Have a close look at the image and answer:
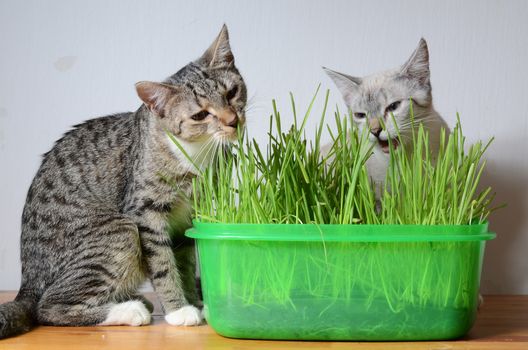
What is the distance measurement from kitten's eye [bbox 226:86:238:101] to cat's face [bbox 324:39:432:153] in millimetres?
270

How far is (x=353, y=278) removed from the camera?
1.13 meters

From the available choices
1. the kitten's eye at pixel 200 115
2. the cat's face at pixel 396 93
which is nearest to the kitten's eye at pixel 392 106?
the cat's face at pixel 396 93

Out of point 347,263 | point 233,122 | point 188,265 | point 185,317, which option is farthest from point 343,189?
point 188,265

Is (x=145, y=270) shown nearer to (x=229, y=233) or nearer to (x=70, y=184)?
(x=70, y=184)

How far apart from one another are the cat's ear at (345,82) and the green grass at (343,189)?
422 millimetres

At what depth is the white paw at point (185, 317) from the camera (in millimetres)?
1375

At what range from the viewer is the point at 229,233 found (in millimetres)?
1152

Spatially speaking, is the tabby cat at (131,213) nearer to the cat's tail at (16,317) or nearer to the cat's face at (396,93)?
the cat's tail at (16,317)

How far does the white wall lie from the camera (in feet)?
5.88

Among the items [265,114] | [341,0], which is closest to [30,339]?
[265,114]

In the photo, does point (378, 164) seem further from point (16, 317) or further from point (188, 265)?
point (16, 317)

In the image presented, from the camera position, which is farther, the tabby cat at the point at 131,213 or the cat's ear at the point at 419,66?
the cat's ear at the point at 419,66

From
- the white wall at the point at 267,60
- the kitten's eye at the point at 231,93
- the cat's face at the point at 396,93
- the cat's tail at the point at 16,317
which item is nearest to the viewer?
the cat's tail at the point at 16,317

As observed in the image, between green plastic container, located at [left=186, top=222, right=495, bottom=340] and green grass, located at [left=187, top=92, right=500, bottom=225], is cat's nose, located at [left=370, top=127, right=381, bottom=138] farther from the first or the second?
green plastic container, located at [left=186, top=222, right=495, bottom=340]
